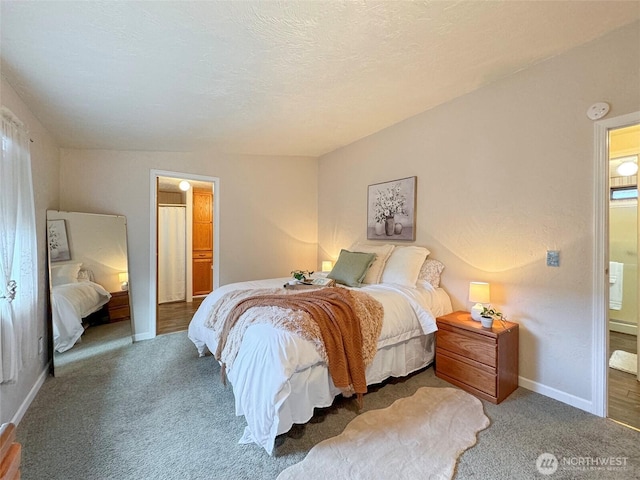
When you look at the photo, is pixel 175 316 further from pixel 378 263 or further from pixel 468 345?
pixel 468 345

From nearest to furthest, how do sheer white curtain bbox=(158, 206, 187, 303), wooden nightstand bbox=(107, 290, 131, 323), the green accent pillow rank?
the green accent pillow → wooden nightstand bbox=(107, 290, 131, 323) → sheer white curtain bbox=(158, 206, 187, 303)

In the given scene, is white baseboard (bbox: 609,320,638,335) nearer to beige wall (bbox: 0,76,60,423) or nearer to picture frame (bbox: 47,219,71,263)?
Result: beige wall (bbox: 0,76,60,423)

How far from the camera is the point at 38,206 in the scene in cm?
253

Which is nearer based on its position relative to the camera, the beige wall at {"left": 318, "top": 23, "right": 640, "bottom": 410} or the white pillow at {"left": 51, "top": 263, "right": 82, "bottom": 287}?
the beige wall at {"left": 318, "top": 23, "right": 640, "bottom": 410}

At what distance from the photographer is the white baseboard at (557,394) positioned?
6.84 feet

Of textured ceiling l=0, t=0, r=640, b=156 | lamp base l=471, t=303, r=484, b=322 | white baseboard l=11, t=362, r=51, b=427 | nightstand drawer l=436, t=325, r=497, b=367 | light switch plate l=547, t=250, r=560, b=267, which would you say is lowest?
white baseboard l=11, t=362, r=51, b=427

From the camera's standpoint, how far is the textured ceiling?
1.50 meters

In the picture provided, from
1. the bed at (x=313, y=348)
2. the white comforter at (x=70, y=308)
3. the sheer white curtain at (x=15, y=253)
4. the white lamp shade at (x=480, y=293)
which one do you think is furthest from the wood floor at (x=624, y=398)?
the white comforter at (x=70, y=308)

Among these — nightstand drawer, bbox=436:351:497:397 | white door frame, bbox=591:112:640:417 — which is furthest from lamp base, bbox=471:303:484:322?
white door frame, bbox=591:112:640:417

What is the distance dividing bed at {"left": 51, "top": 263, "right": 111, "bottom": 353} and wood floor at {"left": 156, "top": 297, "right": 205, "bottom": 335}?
1007 millimetres

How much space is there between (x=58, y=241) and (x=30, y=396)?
1.41 meters

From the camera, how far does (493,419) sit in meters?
1.99

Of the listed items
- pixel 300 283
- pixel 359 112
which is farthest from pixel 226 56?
pixel 300 283

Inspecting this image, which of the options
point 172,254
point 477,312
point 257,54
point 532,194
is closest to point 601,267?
point 532,194
